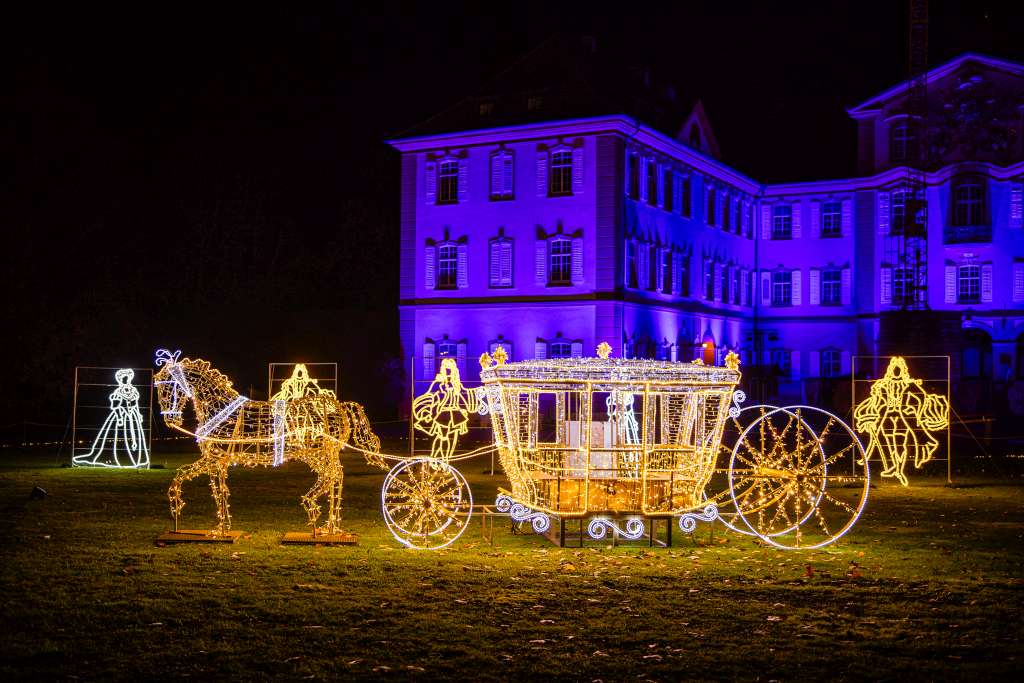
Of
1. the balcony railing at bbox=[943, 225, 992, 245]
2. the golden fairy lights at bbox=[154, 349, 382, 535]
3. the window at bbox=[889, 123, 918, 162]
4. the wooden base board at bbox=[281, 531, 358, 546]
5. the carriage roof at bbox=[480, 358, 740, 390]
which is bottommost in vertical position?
the wooden base board at bbox=[281, 531, 358, 546]

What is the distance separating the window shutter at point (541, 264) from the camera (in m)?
44.4

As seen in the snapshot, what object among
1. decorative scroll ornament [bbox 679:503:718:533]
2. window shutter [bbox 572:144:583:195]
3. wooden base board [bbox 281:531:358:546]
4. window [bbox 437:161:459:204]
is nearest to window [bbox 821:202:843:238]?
window shutter [bbox 572:144:583:195]

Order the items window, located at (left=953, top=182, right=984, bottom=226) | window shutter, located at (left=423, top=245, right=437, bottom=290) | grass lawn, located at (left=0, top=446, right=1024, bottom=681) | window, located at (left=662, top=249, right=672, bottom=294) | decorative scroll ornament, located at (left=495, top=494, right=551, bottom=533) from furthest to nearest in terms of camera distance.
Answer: window, located at (left=953, top=182, right=984, bottom=226) < window, located at (left=662, top=249, right=672, bottom=294) < window shutter, located at (left=423, top=245, right=437, bottom=290) < decorative scroll ornament, located at (left=495, top=494, right=551, bottom=533) < grass lawn, located at (left=0, top=446, right=1024, bottom=681)

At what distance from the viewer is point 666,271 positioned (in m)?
48.1

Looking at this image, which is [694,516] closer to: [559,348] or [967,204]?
[559,348]

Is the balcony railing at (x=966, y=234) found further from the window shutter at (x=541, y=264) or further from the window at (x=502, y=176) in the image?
the window at (x=502, y=176)

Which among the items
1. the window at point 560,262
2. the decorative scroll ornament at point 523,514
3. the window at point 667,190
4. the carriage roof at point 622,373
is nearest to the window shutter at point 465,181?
the window at point 560,262

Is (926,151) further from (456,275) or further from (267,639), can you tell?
(267,639)

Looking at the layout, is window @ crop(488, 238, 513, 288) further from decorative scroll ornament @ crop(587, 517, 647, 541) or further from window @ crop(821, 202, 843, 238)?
decorative scroll ornament @ crop(587, 517, 647, 541)

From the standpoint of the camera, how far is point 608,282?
141ft

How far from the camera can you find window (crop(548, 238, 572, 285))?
44062 millimetres

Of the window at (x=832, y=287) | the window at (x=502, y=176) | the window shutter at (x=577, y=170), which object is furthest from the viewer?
the window at (x=832, y=287)

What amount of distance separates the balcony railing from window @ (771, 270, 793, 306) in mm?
7724

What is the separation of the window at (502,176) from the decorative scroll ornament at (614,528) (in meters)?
31.4
